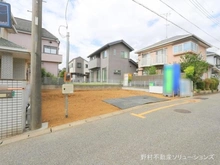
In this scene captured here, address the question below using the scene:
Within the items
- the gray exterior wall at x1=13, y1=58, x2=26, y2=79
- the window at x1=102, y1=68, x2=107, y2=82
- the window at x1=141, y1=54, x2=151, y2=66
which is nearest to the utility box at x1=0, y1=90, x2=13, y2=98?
the gray exterior wall at x1=13, y1=58, x2=26, y2=79

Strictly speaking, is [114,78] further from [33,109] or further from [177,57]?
[33,109]

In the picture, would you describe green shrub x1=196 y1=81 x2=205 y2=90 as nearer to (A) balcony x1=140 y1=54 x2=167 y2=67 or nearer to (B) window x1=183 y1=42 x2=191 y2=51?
(B) window x1=183 y1=42 x2=191 y2=51

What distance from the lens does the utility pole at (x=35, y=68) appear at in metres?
3.65

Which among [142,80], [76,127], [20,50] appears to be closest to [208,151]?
[76,127]

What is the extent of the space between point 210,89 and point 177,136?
16746mm

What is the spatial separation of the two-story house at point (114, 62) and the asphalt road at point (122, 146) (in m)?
16.3

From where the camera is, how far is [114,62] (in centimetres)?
2078

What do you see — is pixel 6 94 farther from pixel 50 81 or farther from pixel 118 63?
pixel 118 63

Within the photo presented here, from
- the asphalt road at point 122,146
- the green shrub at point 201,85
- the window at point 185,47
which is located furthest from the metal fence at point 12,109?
the window at point 185,47

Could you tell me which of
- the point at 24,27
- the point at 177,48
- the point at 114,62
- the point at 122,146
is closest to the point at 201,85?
the point at 177,48

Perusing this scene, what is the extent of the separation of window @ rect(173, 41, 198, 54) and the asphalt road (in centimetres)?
1462

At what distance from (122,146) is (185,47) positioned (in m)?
17.5

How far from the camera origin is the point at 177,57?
17.2 metres

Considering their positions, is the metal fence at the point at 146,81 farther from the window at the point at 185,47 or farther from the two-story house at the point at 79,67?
the two-story house at the point at 79,67
